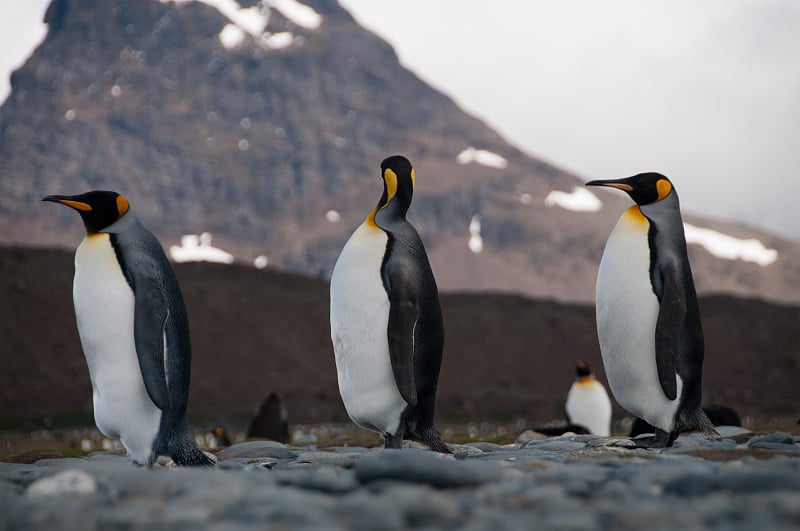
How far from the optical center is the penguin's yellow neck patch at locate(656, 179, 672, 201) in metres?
7.66

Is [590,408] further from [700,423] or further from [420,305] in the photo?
[420,305]

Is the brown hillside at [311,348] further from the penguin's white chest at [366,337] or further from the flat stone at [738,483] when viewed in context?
the flat stone at [738,483]

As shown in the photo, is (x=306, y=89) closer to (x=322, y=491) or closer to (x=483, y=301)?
(x=483, y=301)

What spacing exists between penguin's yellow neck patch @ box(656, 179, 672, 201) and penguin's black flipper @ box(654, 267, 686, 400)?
670 mm

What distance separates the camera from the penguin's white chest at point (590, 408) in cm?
1485

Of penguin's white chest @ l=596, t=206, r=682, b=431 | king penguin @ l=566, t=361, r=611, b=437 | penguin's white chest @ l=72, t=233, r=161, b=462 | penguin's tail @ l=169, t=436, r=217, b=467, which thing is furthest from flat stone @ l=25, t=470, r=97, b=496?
king penguin @ l=566, t=361, r=611, b=437

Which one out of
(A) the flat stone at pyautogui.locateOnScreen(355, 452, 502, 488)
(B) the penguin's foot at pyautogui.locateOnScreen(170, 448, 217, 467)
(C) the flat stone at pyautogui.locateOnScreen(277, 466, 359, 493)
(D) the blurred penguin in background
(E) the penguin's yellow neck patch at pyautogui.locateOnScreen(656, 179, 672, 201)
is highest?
(E) the penguin's yellow neck patch at pyautogui.locateOnScreen(656, 179, 672, 201)

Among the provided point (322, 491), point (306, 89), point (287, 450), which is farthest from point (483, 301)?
point (306, 89)

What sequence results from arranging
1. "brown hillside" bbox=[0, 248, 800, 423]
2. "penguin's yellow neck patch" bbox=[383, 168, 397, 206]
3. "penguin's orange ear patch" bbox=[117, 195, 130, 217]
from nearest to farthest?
"penguin's orange ear patch" bbox=[117, 195, 130, 217]
"penguin's yellow neck patch" bbox=[383, 168, 397, 206]
"brown hillside" bbox=[0, 248, 800, 423]

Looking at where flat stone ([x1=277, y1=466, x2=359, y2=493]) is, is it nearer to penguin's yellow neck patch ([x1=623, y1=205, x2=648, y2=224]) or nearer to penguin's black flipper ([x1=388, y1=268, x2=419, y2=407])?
penguin's black flipper ([x1=388, y1=268, x2=419, y2=407])

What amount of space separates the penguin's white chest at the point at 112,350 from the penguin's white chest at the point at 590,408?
968 cm

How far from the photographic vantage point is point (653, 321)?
7.38m

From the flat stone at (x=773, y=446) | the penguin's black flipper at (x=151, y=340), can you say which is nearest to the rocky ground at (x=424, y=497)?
the flat stone at (x=773, y=446)

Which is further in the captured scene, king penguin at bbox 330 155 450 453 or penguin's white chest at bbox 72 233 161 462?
king penguin at bbox 330 155 450 453
